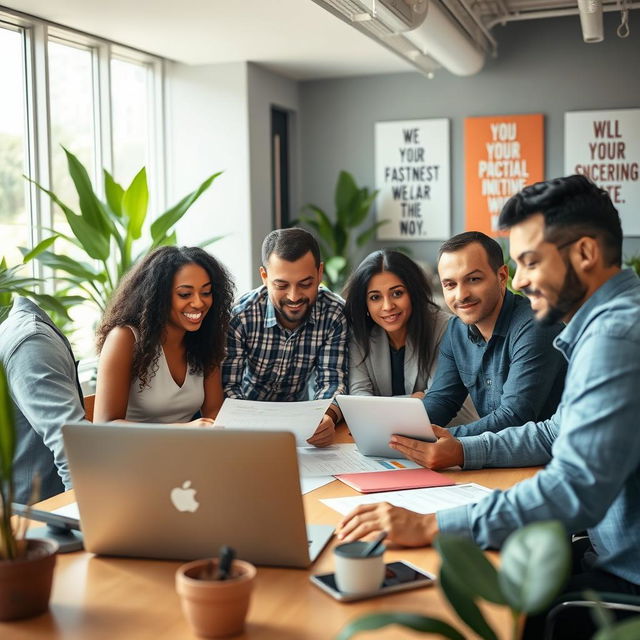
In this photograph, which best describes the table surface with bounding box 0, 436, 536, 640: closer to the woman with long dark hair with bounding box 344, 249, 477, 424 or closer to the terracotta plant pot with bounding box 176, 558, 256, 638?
the terracotta plant pot with bounding box 176, 558, 256, 638

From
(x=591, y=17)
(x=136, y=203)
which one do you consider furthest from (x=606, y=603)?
(x=591, y=17)

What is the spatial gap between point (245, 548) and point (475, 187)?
529cm

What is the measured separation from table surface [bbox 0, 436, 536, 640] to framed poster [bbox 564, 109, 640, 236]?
5.10 metres

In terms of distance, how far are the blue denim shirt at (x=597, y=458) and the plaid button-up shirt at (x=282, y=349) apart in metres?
1.44

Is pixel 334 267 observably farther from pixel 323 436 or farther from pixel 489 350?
pixel 323 436

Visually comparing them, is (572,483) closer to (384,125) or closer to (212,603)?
(212,603)

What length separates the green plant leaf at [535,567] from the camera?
0.88 m

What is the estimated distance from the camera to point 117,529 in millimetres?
1503

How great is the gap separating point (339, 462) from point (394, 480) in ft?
0.78

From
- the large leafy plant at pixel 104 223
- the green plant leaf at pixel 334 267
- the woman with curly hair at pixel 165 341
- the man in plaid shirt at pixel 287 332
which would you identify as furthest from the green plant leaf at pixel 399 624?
the green plant leaf at pixel 334 267

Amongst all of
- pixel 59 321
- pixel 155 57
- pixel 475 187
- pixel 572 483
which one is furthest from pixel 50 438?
pixel 475 187

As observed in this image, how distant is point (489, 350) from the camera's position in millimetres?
2588

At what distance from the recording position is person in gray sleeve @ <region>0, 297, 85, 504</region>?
2.15 m

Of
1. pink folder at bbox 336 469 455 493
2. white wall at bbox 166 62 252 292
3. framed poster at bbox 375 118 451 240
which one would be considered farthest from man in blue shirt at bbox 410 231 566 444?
framed poster at bbox 375 118 451 240
